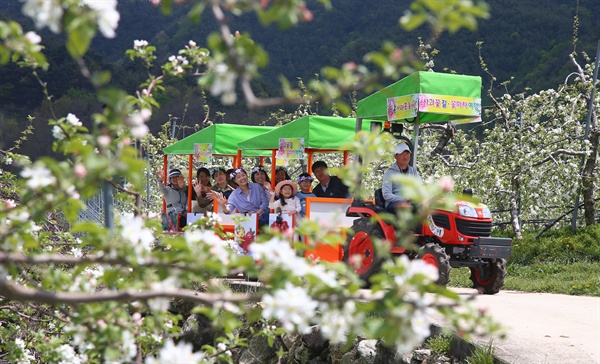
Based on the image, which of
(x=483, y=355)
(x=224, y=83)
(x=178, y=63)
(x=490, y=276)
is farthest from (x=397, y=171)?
(x=224, y=83)

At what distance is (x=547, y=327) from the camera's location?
276 inches

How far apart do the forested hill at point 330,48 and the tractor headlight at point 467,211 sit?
20.8m

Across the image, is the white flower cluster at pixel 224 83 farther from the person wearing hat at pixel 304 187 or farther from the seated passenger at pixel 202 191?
the seated passenger at pixel 202 191

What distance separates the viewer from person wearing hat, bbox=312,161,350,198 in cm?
1084

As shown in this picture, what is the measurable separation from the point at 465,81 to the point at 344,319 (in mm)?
6933

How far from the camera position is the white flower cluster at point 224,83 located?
2008 mm

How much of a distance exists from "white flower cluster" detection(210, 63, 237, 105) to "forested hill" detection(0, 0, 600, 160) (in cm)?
2592

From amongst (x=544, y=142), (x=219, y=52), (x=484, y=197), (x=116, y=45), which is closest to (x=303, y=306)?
(x=219, y=52)

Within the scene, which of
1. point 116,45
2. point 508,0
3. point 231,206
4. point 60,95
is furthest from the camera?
point 116,45

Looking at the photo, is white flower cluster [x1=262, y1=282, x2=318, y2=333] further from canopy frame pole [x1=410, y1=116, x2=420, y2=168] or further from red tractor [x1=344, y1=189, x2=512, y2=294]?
canopy frame pole [x1=410, y1=116, x2=420, y2=168]

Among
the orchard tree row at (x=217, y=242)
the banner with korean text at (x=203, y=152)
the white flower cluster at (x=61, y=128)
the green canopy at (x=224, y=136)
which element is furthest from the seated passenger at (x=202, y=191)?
the orchard tree row at (x=217, y=242)

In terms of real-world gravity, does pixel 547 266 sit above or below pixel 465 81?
below

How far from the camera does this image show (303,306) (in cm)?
203

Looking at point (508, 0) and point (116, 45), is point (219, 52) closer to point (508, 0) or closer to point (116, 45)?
point (508, 0)
